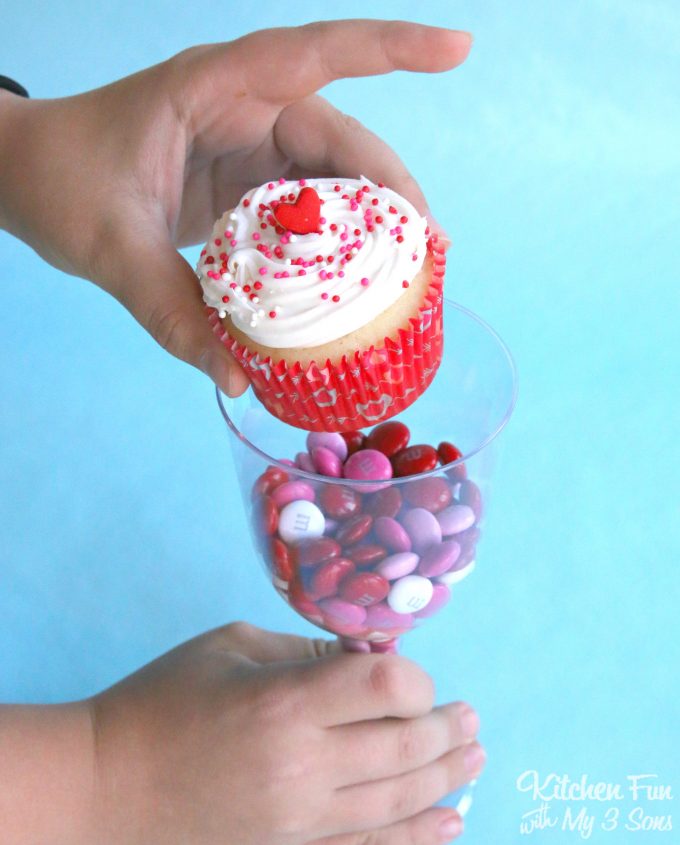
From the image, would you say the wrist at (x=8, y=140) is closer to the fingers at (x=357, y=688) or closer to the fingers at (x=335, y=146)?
the fingers at (x=335, y=146)

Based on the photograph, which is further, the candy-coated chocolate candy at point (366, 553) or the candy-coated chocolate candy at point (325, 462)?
the candy-coated chocolate candy at point (325, 462)

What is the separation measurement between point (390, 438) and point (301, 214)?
0.36 meters

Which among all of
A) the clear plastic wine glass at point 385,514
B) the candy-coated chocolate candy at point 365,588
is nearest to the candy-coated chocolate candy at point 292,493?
the clear plastic wine glass at point 385,514

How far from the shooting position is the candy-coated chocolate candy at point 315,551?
Answer: 1087 mm

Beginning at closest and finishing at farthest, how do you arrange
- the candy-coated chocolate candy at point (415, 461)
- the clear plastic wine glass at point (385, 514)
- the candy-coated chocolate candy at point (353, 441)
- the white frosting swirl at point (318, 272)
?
the white frosting swirl at point (318, 272) < the clear plastic wine glass at point (385, 514) < the candy-coated chocolate candy at point (415, 461) < the candy-coated chocolate candy at point (353, 441)

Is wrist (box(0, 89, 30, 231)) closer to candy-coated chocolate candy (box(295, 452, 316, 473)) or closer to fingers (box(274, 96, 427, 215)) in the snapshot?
fingers (box(274, 96, 427, 215))

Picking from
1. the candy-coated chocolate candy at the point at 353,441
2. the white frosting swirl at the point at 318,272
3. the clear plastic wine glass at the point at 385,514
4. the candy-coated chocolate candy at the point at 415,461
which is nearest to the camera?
the white frosting swirl at the point at 318,272

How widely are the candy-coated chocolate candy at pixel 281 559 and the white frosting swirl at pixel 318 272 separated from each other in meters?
0.28

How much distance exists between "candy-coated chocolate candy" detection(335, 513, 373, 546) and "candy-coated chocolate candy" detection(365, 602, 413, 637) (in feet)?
0.30

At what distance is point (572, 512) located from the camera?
5.53ft

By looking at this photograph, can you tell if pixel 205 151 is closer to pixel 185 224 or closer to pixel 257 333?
pixel 185 224

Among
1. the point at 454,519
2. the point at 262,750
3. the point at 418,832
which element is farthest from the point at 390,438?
the point at 418,832

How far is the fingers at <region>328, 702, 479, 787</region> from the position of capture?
1.15 m

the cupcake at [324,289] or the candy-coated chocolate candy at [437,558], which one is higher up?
the cupcake at [324,289]
